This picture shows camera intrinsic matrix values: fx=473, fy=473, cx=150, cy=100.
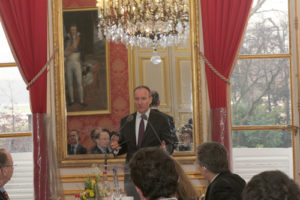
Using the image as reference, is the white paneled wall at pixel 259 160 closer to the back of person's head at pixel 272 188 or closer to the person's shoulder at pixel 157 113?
the person's shoulder at pixel 157 113

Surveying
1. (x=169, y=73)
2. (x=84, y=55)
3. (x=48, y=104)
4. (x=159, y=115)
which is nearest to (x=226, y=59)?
(x=169, y=73)

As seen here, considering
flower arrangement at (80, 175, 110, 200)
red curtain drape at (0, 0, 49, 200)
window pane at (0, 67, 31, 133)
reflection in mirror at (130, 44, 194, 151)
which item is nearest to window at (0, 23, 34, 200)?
window pane at (0, 67, 31, 133)

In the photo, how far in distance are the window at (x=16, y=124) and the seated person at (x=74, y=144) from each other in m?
0.53

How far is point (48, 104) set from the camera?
5719 mm

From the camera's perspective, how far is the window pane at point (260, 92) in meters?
5.71

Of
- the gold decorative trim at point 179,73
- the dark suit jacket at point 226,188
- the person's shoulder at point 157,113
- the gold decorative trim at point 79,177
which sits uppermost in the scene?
the gold decorative trim at point 179,73

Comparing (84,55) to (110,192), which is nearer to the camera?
(110,192)

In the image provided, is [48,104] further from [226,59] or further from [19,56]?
[226,59]

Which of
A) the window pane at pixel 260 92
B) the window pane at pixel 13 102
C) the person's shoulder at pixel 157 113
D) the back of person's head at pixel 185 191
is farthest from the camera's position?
the window pane at pixel 13 102

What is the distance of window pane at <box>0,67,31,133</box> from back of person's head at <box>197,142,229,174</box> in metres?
3.05

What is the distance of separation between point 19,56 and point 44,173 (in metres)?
1.42

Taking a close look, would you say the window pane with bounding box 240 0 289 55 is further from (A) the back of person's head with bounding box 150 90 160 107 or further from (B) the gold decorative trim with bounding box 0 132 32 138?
(B) the gold decorative trim with bounding box 0 132 32 138

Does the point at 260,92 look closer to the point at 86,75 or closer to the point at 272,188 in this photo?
the point at 86,75

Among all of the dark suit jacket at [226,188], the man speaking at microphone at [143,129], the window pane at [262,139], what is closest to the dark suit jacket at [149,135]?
the man speaking at microphone at [143,129]
